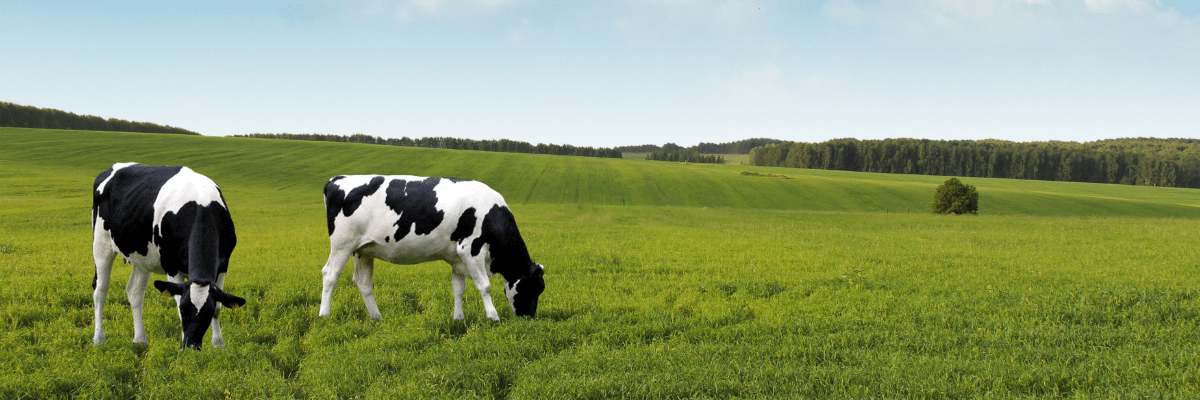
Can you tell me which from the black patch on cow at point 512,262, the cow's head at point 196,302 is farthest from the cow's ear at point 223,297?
the black patch on cow at point 512,262

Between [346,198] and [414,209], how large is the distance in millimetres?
972

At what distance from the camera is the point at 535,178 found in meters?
68.2

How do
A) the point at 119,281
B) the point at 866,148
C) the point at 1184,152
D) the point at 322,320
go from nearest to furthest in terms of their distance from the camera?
the point at 322,320, the point at 119,281, the point at 1184,152, the point at 866,148

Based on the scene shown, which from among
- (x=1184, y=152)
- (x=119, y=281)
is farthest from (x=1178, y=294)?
(x=1184, y=152)

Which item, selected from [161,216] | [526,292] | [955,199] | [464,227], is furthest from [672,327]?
[955,199]

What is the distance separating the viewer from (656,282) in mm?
10430

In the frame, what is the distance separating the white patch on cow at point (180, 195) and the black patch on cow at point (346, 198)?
138cm

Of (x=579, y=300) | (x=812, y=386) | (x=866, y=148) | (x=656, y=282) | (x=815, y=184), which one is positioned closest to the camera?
(x=812, y=386)

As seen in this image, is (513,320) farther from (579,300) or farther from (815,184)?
(815,184)

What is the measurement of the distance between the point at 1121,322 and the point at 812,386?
18.9 feet

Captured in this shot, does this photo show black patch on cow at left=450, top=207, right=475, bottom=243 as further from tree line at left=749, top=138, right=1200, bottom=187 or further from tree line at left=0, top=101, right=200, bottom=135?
tree line at left=749, top=138, right=1200, bottom=187

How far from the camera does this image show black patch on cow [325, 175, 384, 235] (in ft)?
24.3

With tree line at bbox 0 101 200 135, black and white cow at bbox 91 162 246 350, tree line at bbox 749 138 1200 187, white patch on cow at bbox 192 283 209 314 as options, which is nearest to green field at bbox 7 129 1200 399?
black and white cow at bbox 91 162 246 350

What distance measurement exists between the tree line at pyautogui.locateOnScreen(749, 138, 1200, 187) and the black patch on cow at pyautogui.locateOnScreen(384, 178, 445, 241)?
471ft
